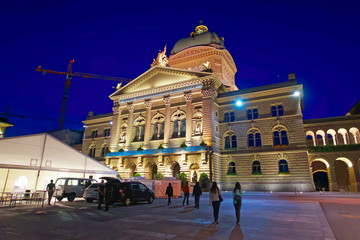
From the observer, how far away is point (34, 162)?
18859mm

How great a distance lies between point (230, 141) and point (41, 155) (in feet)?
85.9

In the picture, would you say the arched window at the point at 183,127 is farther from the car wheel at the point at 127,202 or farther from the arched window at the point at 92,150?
the arched window at the point at 92,150

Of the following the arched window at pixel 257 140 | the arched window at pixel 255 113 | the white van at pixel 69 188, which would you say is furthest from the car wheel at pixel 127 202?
the arched window at pixel 255 113

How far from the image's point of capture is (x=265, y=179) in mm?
32875

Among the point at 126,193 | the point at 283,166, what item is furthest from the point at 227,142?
the point at 126,193

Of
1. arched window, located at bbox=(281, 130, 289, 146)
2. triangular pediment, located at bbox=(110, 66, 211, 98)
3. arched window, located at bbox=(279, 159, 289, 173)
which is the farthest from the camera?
triangular pediment, located at bbox=(110, 66, 211, 98)

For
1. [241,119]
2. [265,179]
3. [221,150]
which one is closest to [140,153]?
[221,150]

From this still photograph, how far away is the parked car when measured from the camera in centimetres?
1659

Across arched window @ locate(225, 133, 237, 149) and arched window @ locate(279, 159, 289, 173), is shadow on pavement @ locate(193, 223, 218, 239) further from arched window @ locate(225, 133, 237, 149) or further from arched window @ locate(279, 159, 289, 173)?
arched window @ locate(225, 133, 237, 149)

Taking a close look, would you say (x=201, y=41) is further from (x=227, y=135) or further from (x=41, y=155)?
(x=41, y=155)

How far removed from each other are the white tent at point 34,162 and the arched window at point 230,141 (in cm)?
2189

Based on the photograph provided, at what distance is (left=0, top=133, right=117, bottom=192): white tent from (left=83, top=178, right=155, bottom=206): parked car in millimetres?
4653

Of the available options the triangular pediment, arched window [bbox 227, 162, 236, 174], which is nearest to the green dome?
the triangular pediment

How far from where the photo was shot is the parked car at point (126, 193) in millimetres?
16594
